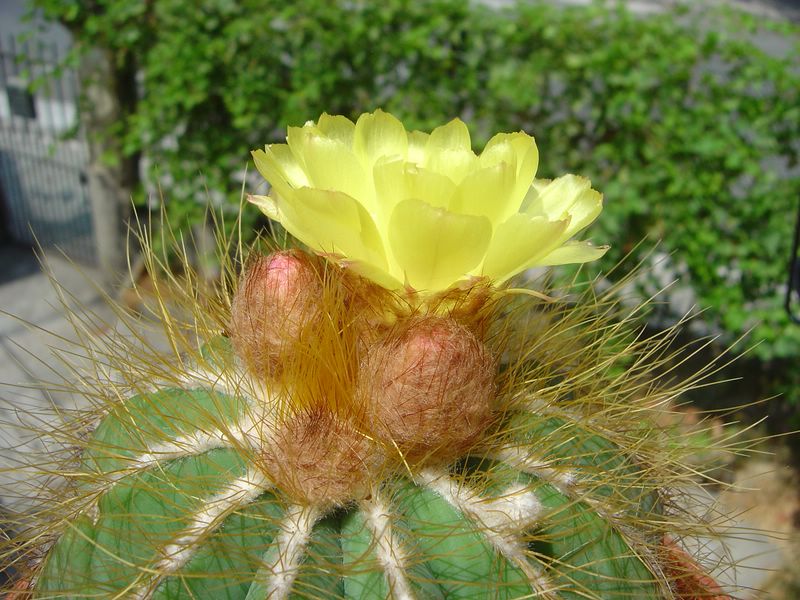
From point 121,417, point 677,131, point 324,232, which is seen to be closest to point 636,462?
point 324,232

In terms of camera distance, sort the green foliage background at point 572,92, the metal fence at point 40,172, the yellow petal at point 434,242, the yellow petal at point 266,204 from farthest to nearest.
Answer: the metal fence at point 40,172, the green foliage background at point 572,92, the yellow petal at point 266,204, the yellow petal at point 434,242

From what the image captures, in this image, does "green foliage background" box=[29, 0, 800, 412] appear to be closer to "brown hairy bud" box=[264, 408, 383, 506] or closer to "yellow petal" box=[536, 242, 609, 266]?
"yellow petal" box=[536, 242, 609, 266]

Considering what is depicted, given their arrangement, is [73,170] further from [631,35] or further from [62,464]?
[62,464]

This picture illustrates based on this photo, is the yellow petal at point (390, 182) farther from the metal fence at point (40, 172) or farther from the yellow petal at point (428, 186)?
the metal fence at point (40, 172)

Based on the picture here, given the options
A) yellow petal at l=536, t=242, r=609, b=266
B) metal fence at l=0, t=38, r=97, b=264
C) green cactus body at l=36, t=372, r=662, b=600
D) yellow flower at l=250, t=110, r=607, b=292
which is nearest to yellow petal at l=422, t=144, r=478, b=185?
yellow flower at l=250, t=110, r=607, b=292

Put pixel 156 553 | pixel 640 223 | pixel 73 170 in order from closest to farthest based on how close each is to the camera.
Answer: pixel 156 553
pixel 640 223
pixel 73 170

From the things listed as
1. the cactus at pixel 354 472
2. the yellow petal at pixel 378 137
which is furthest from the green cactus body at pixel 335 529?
the yellow petal at pixel 378 137
